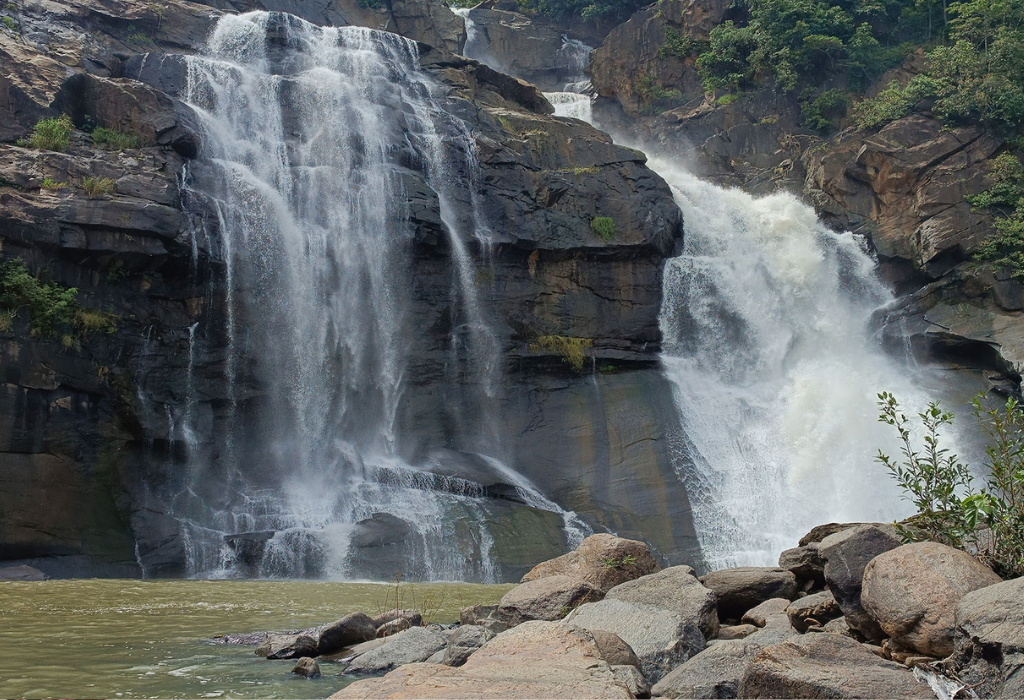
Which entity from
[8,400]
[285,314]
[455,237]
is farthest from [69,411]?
[455,237]

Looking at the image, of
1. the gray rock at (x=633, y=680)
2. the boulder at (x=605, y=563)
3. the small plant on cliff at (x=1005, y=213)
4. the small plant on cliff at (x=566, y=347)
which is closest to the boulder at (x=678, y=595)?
the boulder at (x=605, y=563)

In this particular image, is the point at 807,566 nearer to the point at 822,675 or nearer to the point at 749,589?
the point at 749,589

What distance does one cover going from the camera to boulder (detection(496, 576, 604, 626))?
8227 mm

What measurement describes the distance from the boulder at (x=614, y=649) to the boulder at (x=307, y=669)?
2.48 meters

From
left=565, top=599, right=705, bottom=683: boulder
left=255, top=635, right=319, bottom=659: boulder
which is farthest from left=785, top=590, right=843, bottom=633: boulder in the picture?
left=255, top=635, right=319, bottom=659: boulder

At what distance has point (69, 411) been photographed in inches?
679

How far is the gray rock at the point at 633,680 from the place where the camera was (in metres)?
5.50

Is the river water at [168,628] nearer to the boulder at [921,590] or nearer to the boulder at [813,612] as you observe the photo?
Result: the boulder at [813,612]

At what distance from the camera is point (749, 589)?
874 cm

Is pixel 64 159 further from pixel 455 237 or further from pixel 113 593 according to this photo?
pixel 113 593

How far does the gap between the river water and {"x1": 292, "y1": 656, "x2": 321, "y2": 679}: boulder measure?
0.34ft

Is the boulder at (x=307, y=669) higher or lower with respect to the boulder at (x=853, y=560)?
lower

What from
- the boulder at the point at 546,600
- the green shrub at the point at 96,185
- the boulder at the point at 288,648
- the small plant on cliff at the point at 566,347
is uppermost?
the green shrub at the point at 96,185

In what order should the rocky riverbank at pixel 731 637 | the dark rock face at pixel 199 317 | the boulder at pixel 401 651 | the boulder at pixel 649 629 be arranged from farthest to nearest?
the dark rock face at pixel 199 317 → the boulder at pixel 401 651 → the boulder at pixel 649 629 → the rocky riverbank at pixel 731 637
